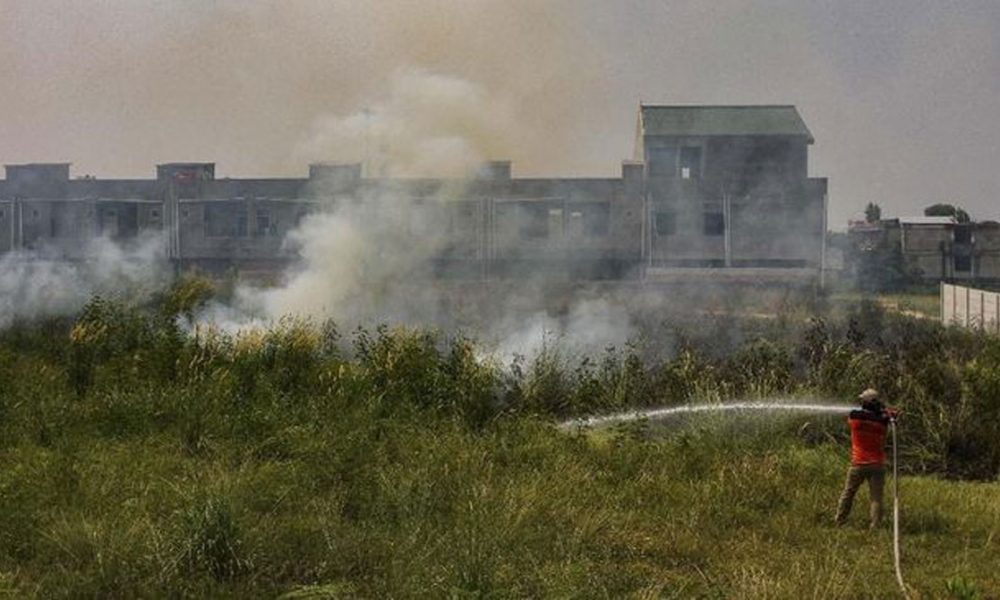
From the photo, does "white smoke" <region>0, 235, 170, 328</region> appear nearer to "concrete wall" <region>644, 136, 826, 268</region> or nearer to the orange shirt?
the orange shirt

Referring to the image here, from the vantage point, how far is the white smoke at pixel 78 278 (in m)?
24.5

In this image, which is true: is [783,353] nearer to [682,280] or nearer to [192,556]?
[192,556]

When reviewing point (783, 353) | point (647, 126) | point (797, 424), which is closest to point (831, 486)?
point (797, 424)

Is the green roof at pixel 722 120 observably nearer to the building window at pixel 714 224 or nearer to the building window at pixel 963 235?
the building window at pixel 714 224

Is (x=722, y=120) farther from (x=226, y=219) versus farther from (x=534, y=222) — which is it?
(x=226, y=219)

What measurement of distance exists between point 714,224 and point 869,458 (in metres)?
32.2

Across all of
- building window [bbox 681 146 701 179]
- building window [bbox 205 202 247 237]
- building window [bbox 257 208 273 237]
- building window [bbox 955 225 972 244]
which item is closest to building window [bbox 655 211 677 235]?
building window [bbox 681 146 701 179]

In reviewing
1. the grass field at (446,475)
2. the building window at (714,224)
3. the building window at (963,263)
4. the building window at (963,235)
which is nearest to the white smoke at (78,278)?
the grass field at (446,475)

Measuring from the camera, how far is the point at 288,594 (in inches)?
255

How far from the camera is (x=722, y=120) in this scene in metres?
42.8

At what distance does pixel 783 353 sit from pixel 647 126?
27608 mm

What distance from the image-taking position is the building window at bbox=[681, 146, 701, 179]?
42312 millimetres

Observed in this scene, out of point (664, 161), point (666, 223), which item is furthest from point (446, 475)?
point (664, 161)

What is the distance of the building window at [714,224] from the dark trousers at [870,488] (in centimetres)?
3193
